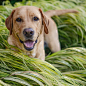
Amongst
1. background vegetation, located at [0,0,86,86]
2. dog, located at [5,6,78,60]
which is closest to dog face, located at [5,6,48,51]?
dog, located at [5,6,78,60]

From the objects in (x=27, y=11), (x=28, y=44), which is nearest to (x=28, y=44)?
(x=28, y=44)

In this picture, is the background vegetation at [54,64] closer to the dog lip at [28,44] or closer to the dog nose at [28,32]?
the dog lip at [28,44]

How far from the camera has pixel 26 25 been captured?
231 centimetres

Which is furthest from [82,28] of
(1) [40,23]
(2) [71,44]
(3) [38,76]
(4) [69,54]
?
(3) [38,76]

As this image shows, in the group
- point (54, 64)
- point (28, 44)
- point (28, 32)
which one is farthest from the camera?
point (54, 64)

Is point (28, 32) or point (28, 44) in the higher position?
point (28, 32)

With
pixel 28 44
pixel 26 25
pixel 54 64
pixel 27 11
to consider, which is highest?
pixel 27 11

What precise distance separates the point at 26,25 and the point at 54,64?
1.20 metres

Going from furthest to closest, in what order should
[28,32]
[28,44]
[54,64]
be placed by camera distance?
1. [54,64]
2. [28,44]
3. [28,32]

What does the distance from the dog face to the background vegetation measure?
0.26 metres

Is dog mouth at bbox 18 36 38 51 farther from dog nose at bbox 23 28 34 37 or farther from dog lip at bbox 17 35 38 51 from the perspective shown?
dog nose at bbox 23 28 34 37

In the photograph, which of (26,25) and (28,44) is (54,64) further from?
(26,25)

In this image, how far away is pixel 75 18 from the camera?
421cm

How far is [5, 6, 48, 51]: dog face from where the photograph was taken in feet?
7.50
